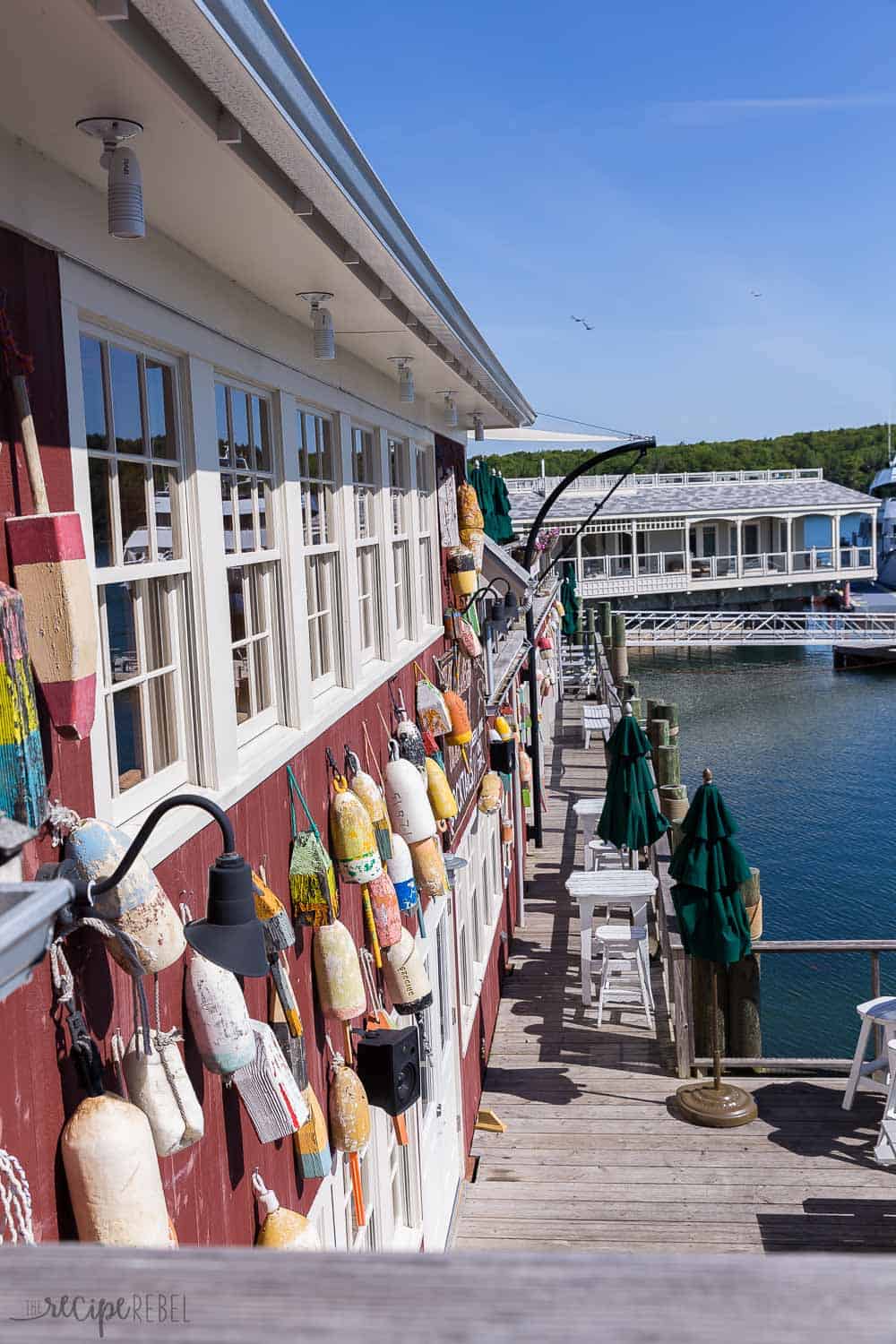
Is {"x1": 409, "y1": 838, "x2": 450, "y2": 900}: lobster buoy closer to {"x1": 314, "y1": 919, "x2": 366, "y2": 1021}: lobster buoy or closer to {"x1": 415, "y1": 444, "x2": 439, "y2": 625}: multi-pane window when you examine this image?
{"x1": 314, "y1": 919, "x2": 366, "y2": 1021}: lobster buoy

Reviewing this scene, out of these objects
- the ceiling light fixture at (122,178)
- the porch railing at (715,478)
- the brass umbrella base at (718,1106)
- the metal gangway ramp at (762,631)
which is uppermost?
the porch railing at (715,478)

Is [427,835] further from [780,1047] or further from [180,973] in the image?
[780,1047]

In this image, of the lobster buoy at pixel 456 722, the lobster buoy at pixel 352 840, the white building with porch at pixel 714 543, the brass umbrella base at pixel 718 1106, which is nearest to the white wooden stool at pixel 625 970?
the brass umbrella base at pixel 718 1106

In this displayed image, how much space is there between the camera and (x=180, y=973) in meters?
3.62

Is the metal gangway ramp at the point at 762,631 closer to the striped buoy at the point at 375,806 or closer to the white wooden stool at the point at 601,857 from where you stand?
the white wooden stool at the point at 601,857

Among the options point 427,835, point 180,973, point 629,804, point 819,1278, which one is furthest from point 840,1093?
point 819,1278

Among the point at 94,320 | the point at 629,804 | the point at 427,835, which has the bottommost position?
the point at 629,804

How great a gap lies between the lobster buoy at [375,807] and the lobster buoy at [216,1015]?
226cm

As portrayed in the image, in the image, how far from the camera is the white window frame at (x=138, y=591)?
3.15 m

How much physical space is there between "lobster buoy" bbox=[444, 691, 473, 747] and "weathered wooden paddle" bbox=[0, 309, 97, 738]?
630 centimetres

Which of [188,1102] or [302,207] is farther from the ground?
[302,207]

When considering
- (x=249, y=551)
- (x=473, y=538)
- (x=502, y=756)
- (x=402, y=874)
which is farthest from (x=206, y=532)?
(x=502, y=756)

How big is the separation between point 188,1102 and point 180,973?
18.4 inches

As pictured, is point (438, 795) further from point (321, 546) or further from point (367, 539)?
point (321, 546)
